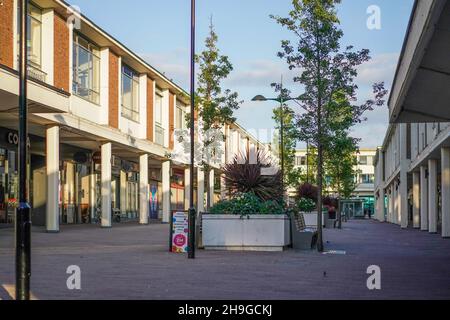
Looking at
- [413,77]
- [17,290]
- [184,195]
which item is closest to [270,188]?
[413,77]

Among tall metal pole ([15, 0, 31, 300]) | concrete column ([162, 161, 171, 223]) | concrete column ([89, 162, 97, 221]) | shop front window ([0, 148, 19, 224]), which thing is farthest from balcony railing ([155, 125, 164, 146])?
tall metal pole ([15, 0, 31, 300])

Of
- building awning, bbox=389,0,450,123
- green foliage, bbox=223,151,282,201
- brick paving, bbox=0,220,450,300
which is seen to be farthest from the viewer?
green foliage, bbox=223,151,282,201

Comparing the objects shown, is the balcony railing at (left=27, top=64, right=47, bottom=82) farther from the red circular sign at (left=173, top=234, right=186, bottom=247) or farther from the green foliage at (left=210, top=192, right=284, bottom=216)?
the red circular sign at (left=173, top=234, right=186, bottom=247)

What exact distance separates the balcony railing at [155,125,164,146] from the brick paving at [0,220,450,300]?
2510 cm

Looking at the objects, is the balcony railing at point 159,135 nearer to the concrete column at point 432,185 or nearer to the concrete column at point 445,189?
the concrete column at point 432,185

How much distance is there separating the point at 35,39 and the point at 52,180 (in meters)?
5.42

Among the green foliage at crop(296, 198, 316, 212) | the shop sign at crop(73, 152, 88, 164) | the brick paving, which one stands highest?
the shop sign at crop(73, 152, 88, 164)

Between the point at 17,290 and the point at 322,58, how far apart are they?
14.1 meters

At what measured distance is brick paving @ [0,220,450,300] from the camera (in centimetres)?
973

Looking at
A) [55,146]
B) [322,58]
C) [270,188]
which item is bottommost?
[270,188]

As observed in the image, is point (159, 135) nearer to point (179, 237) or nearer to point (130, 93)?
point (130, 93)

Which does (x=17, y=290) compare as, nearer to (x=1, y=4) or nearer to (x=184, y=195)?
(x=1, y=4)

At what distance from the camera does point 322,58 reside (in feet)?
66.4

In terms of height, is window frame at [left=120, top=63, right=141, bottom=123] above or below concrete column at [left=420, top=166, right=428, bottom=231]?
above
